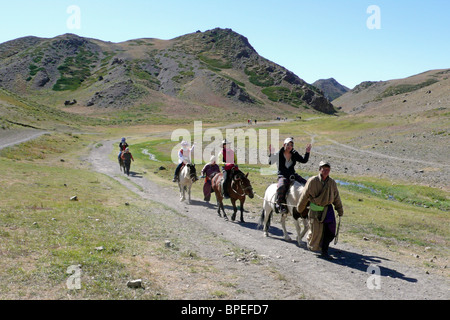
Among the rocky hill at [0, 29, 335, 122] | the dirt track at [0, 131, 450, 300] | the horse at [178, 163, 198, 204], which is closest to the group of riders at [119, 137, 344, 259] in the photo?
the dirt track at [0, 131, 450, 300]

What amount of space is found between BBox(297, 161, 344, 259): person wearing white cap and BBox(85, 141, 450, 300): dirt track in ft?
1.92

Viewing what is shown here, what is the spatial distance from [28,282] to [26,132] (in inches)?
2287

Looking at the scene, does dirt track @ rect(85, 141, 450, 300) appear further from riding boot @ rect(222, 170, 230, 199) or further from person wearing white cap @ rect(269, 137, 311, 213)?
riding boot @ rect(222, 170, 230, 199)

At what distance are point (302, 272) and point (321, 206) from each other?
2215 mm

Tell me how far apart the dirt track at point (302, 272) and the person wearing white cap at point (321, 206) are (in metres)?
0.58

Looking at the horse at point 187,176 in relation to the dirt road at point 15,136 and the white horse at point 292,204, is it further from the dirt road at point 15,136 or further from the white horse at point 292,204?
the dirt road at point 15,136

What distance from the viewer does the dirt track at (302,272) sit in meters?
7.88

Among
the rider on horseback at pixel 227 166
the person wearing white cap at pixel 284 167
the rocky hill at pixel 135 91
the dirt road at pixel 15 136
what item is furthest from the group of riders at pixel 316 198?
the rocky hill at pixel 135 91

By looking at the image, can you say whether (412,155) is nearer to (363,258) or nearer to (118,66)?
(363,258)

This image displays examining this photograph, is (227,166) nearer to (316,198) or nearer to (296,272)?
(316,198)

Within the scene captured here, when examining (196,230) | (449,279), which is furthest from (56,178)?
(449,279)

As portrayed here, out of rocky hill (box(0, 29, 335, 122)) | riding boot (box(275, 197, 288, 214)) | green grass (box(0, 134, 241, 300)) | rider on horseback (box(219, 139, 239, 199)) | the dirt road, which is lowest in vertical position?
green grass (box(0, 134, 241, 300))

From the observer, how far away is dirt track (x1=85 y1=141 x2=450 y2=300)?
7.88 m
